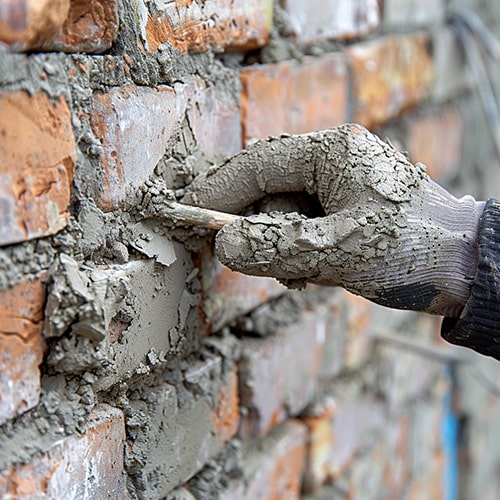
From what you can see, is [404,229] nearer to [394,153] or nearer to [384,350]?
[394,153]

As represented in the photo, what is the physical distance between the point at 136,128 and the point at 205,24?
0.18 meters

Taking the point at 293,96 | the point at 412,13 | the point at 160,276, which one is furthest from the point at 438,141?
the point at 160,276

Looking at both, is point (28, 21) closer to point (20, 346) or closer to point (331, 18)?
point (20, 346)

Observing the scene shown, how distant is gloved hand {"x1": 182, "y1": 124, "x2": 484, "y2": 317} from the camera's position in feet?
2.49

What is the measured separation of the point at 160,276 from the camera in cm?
82

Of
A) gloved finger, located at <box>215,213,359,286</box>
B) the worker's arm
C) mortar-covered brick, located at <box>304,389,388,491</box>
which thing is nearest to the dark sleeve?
the worker's arm

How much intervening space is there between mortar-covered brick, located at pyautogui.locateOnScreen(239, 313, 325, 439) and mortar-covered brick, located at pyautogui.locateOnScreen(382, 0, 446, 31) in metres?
0.68

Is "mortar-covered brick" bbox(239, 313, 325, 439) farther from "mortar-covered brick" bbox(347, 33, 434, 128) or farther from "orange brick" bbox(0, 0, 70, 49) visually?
"orange brick" bbox(0, 0, 70, 49)

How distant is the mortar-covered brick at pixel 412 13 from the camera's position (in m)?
1.64

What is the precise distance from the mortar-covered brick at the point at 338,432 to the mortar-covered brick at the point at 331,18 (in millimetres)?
638

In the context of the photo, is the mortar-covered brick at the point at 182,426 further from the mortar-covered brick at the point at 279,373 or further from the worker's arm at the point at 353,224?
the worker's arm at the point at 353,224

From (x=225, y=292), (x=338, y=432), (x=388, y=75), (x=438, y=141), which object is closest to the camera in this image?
(x=225, y=292)

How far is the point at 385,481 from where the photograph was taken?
1845mm

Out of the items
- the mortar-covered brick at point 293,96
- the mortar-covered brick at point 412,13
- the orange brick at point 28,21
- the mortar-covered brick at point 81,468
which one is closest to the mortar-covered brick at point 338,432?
the mortar-covered brick at point 293,96
